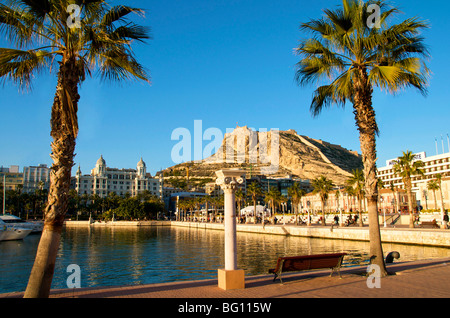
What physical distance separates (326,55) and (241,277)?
7197mm

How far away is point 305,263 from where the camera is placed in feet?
33.2

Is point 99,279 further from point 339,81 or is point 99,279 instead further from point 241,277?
point 339,81

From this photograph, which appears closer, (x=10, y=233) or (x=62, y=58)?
(x=62, y=58)

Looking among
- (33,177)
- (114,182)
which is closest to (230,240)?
(114,182)

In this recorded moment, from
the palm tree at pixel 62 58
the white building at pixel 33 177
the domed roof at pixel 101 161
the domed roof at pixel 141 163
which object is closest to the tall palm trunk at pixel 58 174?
the palm tree at pixel 62 58

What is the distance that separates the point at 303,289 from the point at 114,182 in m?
153

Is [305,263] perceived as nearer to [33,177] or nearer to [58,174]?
[58,174]

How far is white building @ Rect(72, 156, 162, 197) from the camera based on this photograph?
483 feet

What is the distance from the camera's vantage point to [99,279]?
53.9 feet

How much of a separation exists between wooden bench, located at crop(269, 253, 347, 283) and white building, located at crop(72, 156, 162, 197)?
146 m

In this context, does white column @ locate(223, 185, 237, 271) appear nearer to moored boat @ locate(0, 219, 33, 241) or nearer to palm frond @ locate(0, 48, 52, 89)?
palm frond @ locate(0, 48, 52, 89)

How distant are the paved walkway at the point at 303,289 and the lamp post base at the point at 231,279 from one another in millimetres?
201
